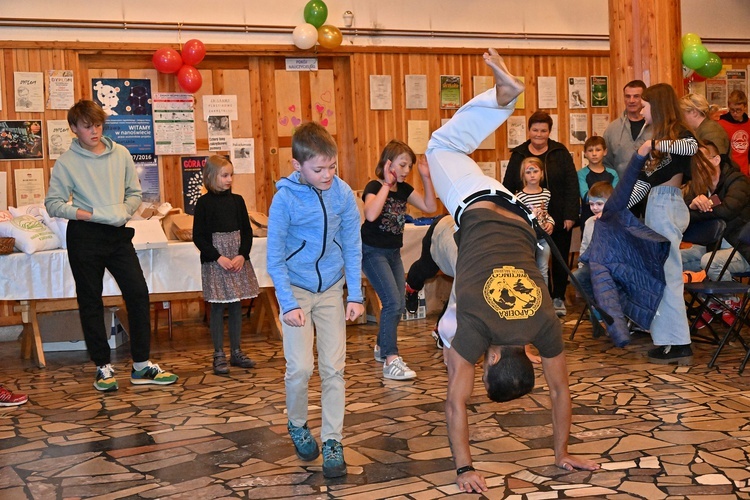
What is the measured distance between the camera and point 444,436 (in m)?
4.23

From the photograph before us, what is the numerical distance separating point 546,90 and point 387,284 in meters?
5.22

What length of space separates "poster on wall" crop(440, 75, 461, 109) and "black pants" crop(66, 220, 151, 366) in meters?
4.68

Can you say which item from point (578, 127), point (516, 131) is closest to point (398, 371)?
point (516, 131)

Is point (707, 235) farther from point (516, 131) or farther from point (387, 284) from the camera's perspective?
point (516, 131)

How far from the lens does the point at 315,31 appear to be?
876 centimetres

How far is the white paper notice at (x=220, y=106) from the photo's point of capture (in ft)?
28.7

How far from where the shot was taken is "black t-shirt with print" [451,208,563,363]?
10.7ft

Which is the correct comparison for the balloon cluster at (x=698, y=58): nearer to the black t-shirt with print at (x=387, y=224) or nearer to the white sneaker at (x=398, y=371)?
the black t-shirt with print at (x=387, y=224)

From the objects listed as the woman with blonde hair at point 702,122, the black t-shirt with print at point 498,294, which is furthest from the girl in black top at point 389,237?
the woman with blonde hair at point 702,122

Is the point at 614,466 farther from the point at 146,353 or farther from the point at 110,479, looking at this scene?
the point at 146,353

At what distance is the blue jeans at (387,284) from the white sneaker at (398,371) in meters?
0.10

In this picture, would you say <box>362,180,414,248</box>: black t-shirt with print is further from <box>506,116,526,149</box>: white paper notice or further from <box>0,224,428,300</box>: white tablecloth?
<box>506,116,526,149</box>: white paper notice

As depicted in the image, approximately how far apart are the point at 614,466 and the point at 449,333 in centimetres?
87

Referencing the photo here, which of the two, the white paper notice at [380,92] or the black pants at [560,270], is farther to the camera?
the white paper notice at [380,92]
